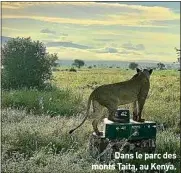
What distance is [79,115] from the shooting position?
22.4 feet

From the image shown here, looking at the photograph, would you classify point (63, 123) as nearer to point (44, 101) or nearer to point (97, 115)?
point (44, 101)

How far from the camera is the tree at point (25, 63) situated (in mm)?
6906

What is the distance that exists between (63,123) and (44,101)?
46cm

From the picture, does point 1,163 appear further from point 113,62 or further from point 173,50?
point 173,50

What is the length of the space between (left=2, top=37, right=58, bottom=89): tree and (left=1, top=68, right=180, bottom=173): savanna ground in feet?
0.48

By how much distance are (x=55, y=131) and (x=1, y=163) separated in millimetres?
911

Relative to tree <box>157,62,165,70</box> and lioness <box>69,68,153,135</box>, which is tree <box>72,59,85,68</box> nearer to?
lioness <box>69,68,153,135</box>

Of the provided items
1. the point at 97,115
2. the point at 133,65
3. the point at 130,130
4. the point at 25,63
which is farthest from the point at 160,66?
the point at 25,63

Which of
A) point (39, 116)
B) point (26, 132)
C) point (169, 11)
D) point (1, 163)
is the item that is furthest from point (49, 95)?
point (169, 11)

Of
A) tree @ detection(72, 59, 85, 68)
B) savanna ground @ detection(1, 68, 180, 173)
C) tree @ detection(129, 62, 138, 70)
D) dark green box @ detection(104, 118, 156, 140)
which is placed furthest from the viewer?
tree @ detection(72, 59, 85, 68)

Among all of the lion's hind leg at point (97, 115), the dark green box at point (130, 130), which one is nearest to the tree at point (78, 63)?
the lion's hind leg at point (97, 115)

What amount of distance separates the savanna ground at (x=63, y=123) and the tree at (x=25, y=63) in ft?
0.48

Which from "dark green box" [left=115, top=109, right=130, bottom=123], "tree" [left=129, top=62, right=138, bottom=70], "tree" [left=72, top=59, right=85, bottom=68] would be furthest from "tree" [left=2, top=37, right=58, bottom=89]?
"dark green box" [left=115, top=109, right=130, bottom=123]

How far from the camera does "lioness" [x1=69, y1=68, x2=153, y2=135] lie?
6.34 meters
